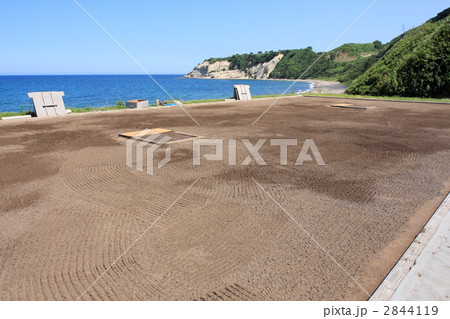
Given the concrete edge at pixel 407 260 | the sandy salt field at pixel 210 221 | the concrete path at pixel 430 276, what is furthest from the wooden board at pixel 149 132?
the concrete path at pixel 430 276

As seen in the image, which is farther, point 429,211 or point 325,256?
point 429,211

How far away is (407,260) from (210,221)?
8.40 feet

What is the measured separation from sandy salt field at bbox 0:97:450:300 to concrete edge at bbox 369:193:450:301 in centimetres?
11

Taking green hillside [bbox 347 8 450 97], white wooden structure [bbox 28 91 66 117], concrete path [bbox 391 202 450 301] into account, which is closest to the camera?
concrete path [bbox 391 202 450 301]

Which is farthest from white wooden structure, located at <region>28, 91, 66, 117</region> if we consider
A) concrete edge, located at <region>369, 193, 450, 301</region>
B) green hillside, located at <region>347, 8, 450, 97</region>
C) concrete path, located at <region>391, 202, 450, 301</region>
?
green hillside, located at <region>347, 8, 450, 97</region>

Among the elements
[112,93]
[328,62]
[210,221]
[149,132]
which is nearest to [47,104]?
[149,132]

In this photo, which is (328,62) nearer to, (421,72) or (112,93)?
(112,93)

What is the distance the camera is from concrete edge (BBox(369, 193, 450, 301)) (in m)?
2.95

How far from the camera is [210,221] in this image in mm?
4512

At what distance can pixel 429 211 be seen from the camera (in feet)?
15.6

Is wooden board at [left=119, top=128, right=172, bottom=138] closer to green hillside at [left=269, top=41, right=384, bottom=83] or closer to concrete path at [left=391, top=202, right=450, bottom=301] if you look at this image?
concrete path at [left=391, top=202, right=450, bottom=301]
